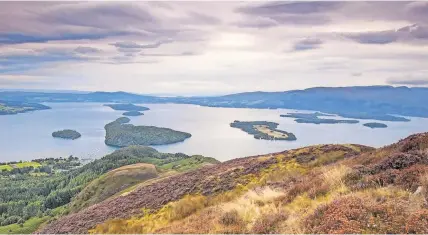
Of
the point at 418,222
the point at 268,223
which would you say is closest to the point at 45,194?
the point at 268,223

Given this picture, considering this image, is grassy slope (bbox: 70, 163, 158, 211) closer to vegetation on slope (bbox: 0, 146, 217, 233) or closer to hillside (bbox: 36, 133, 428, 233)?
vegetation on slope (bbox: 0, 146, 217, 233)

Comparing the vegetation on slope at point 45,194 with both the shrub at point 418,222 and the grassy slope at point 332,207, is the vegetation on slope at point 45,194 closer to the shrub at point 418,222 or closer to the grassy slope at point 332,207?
the grassy slope at point 332,207

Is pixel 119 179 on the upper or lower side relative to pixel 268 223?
lower

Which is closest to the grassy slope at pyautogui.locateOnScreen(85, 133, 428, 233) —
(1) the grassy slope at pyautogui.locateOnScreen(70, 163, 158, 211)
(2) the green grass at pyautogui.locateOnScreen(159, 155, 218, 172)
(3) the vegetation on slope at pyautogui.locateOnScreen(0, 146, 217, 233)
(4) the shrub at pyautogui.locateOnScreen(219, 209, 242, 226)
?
(4) the shrub at pyautogui.locateOnScreen(219, 209, 242, 226)

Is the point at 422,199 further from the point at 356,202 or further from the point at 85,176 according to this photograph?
the point at 85,176

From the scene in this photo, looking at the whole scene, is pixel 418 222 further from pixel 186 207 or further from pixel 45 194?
pixel 45 194

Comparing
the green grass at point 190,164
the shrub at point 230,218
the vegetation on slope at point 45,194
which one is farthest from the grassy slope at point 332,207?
the green grass at point 190,164

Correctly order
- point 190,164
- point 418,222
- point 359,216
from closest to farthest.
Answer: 1. point 418,222
2. point 359,216
3. point 190,164
